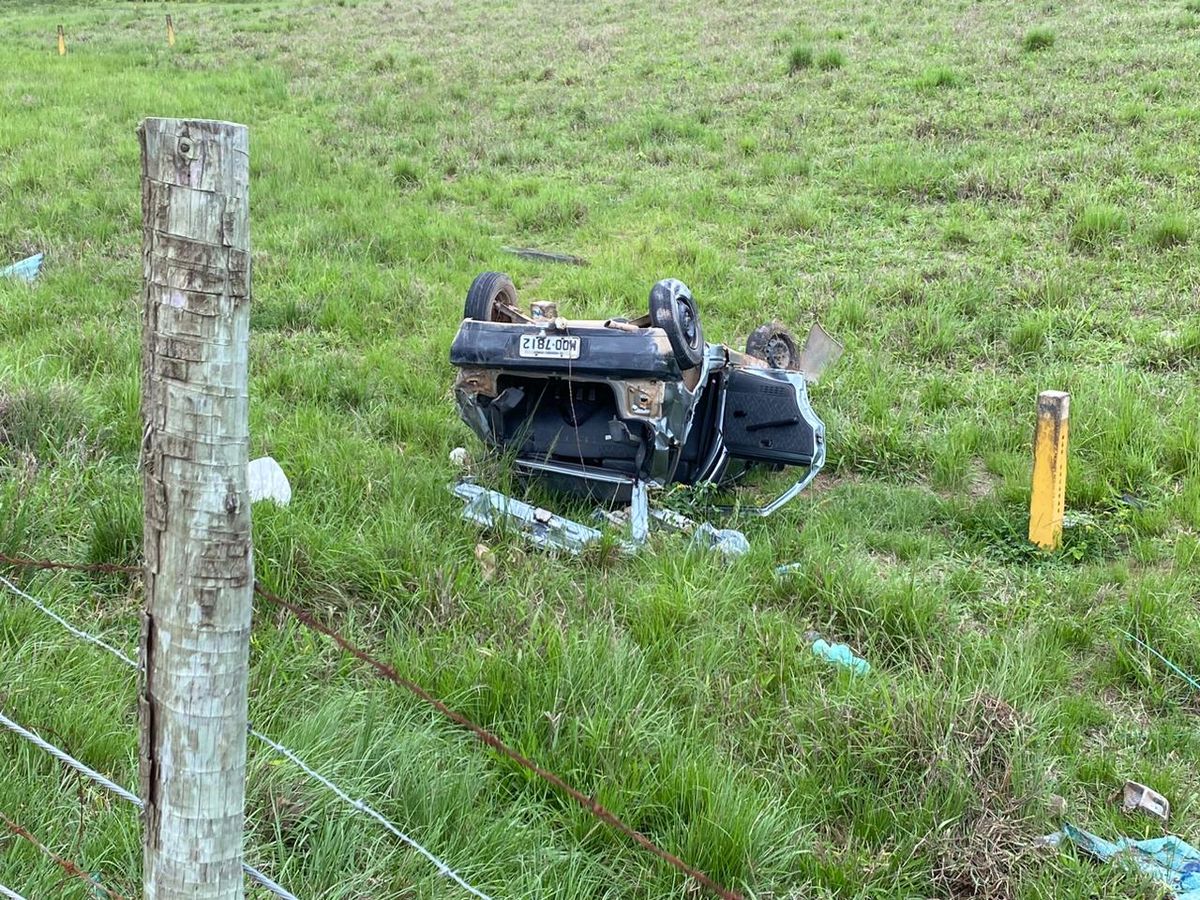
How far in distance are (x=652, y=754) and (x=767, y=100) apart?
444 inches

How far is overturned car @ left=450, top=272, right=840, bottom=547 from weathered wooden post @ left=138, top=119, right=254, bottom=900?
8.96ft

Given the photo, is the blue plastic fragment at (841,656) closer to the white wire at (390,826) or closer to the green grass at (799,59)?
the white wire at (390,826)

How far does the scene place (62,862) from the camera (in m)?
2.13

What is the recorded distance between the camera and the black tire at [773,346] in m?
5.87

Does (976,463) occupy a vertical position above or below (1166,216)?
below

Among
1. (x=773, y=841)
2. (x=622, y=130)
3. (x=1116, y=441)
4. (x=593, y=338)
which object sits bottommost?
(x=773, y=841)

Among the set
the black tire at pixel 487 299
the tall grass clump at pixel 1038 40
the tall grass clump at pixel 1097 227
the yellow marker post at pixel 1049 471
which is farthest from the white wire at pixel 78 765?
the tall grass clump at pixel 1038 40

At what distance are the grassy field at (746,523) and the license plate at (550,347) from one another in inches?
29.7

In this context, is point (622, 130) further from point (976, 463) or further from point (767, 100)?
point (976, 463)

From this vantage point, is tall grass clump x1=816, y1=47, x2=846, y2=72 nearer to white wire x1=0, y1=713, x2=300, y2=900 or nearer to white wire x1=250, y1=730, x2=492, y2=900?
white wire x1=250, y1=730, x2=492, y2=900

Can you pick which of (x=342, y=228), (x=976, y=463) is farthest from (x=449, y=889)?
(x=342, y=228)

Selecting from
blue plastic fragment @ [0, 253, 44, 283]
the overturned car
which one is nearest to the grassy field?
blue plastic fragment @ [0, 253, 44, 283]

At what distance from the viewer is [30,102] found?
42.7 ft

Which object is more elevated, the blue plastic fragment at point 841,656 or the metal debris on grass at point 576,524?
the metal debris on grass at point 576,524
